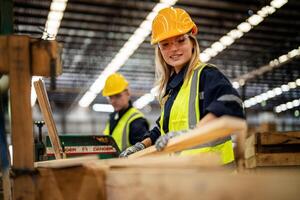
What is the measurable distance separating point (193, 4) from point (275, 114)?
14666mm

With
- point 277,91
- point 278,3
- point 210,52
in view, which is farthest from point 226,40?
point 277,91

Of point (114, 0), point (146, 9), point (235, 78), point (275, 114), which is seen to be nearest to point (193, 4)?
point (146, 9)

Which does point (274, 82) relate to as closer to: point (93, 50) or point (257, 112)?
point (257, 112)

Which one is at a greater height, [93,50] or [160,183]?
[93,50]

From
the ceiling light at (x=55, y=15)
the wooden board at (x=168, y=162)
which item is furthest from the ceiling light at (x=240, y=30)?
the wooden board at (x=168, y=162)

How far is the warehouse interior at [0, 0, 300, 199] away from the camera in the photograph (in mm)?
10766

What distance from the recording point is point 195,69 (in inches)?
112

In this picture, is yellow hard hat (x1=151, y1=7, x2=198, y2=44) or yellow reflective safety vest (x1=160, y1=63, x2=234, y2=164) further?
yellow hard hat (x1=151, y1=7, x2=198, y2=44)

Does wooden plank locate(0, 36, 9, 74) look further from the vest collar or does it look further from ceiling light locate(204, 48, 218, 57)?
ceiling light locate(204, 48, 218, 57)

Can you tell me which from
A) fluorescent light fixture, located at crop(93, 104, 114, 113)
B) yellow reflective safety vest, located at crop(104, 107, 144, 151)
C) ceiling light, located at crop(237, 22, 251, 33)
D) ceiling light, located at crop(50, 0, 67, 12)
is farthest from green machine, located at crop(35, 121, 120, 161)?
fluorescent light fixture, located at crop(93, 104, 114, 113)

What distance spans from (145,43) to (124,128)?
8.07m

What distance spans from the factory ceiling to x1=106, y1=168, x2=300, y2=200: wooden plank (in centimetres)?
929

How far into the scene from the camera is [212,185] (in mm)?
1182

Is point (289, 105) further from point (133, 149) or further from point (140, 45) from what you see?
point (133, 149)
